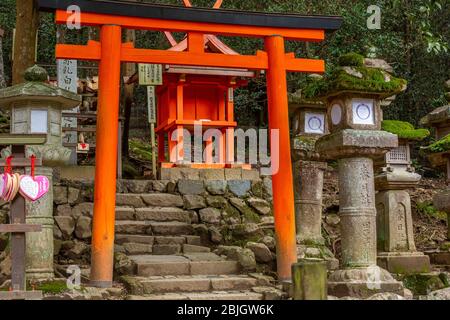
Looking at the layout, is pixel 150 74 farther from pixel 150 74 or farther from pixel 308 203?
pixel 308 203

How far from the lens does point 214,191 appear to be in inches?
421

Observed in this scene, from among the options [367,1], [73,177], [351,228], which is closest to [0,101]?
[73,177]

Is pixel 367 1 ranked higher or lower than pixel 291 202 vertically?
higher

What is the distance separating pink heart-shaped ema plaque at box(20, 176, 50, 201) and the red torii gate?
125cm

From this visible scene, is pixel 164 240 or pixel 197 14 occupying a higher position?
pixel 197 14

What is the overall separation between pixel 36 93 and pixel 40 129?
470mm

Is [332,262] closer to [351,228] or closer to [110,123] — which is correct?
[351,228]

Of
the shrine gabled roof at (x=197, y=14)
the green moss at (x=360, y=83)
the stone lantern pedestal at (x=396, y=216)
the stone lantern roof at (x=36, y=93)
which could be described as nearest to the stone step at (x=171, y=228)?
the stone lantern roof at (x=36, y=93)

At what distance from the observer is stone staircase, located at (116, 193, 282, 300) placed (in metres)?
7.23

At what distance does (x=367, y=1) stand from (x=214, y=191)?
29.7ft

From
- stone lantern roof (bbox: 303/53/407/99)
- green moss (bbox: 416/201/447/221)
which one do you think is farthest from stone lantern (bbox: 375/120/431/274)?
green moss (bbox: 416/201/447/221)

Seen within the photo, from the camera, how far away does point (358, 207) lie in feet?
23.7

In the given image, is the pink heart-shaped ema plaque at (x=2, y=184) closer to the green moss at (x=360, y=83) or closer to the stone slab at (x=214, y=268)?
the stone slab at (x=214, y=268)

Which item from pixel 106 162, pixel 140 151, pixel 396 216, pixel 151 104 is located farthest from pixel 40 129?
pixel 140 151
